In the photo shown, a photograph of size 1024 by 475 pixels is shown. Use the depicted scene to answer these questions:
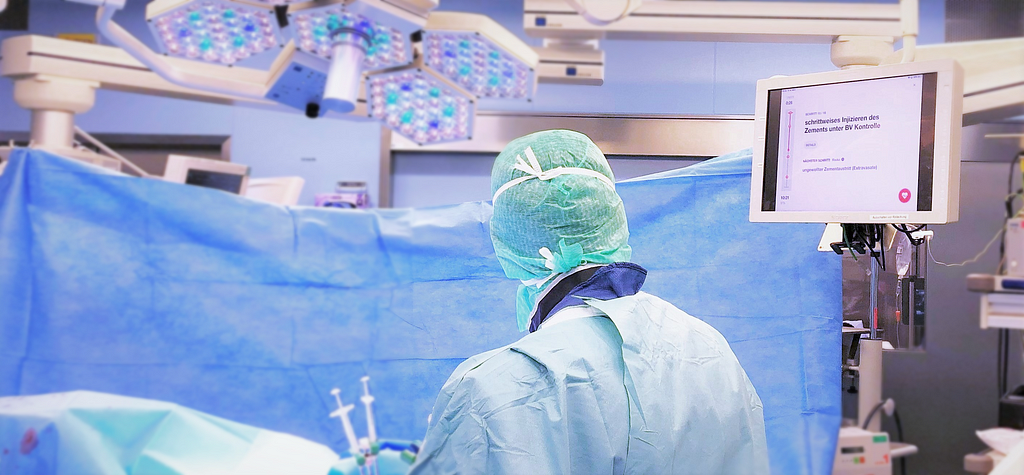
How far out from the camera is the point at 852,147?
1.03 metres

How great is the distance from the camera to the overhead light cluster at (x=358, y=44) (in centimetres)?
179

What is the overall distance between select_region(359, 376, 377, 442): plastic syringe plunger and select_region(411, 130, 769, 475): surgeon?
3.80 ft

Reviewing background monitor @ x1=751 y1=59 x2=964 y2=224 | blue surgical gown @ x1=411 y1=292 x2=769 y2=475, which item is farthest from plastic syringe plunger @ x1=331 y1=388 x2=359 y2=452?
background monitor @ x1=751 y1=59 x2=964 y2=224

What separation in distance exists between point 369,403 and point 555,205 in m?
1.35

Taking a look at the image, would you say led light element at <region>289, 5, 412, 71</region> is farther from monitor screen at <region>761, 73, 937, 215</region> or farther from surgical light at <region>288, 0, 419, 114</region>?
monitor screen at <region>761, 73, 937, 215</region>

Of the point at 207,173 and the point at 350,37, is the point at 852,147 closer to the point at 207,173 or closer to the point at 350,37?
the point at 350,37

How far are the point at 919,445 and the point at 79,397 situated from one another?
2.26 metres

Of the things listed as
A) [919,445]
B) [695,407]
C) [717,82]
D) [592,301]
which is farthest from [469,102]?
[919,445]

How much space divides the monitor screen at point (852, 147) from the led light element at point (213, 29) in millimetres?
1353

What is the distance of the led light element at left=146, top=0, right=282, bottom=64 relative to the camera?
5.81 feet

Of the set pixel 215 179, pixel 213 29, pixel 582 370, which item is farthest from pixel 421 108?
pixel 582 370

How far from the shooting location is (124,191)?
2.16m

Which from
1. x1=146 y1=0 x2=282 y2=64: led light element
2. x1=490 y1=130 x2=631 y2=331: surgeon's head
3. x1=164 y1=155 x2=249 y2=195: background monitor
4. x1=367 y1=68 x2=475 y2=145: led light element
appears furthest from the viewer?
x1=164 y1=155 x2=249 y2=195: background monitor

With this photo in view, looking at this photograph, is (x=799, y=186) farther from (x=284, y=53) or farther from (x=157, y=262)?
(x=157, y=262)
